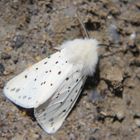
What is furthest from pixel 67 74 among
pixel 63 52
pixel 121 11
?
pixel 121 11

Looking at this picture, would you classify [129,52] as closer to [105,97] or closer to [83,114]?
[105,97]

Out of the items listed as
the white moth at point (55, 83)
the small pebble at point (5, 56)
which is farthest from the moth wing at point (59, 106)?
the small pebble at point (5, 56)

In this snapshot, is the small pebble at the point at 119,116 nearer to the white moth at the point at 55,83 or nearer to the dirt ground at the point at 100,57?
the dirt ground at the point at 100,57

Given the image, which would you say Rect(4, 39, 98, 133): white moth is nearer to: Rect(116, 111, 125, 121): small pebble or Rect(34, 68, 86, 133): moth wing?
Rect(34, 68, 86, 133): moth wing

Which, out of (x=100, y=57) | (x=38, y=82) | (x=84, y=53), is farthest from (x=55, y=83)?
(x=100, y=57)

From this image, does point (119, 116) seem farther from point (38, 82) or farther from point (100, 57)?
point (38, 82)

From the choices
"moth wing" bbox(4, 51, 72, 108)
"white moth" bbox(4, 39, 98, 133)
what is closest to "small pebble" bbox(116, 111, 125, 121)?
"white moth" bbox(4, 39, 98, 133)
